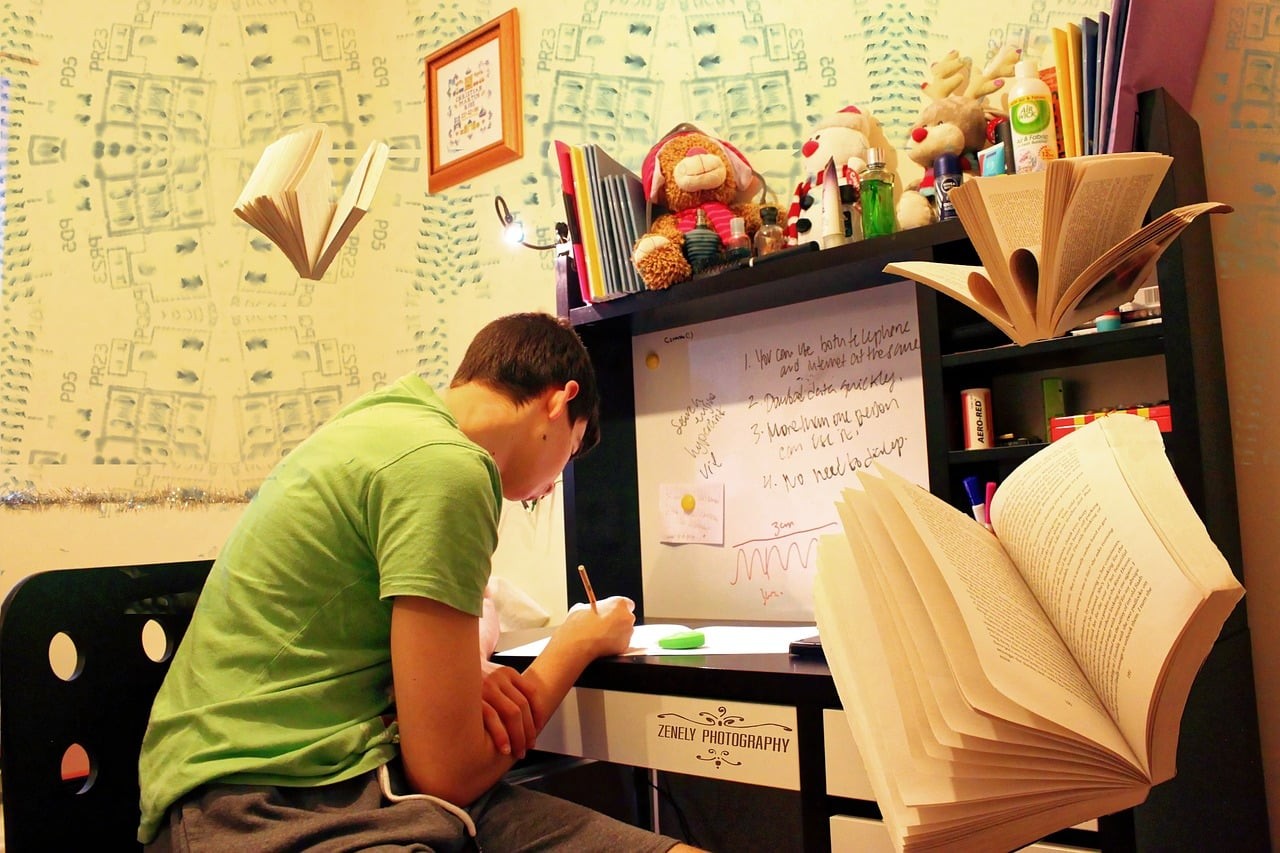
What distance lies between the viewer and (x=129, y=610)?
115 centimetres

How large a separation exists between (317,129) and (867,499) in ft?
4.22

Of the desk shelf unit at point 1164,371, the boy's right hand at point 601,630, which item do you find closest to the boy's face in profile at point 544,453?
the boy's right hand at point 601,630

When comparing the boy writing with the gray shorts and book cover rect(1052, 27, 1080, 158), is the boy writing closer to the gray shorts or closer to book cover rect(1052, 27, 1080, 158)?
the gray shorts

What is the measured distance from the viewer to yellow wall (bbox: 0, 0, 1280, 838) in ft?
5.96

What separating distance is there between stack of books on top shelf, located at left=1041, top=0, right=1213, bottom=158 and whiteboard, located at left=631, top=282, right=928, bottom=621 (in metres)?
0.40

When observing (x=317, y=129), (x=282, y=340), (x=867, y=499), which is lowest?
(x=867, y=499)

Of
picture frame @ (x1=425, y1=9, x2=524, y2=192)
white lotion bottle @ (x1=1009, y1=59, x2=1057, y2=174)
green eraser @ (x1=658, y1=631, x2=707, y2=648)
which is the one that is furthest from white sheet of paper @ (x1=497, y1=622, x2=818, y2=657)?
picture frame @ (x1=425, y1=9, x2=524, y2=192)

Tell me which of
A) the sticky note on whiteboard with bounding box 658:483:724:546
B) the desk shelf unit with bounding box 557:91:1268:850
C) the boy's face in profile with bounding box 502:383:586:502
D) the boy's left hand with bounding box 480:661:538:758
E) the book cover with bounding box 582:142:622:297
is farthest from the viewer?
the sticky note on whiteboard with bounding box 658:483:724:546

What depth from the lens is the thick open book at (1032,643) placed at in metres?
0.44

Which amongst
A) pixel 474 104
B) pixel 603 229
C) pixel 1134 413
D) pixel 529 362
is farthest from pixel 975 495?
pixel 474 104

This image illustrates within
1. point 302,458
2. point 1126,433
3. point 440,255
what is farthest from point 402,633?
point 440,255

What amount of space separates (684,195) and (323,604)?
995 millimetres

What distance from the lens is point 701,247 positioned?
62.1 inches

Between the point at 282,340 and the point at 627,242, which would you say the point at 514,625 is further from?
the point at 282,340
